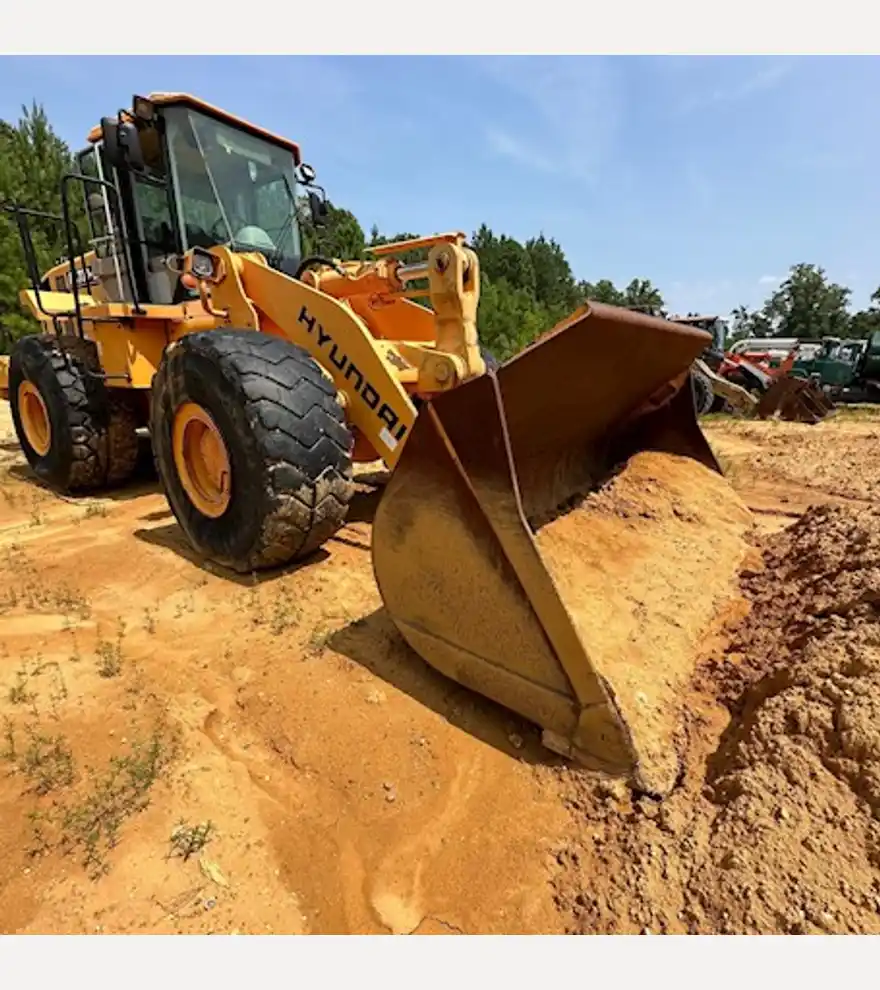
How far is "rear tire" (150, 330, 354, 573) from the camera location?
10.1ft

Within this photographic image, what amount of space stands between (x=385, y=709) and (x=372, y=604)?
2.75ft

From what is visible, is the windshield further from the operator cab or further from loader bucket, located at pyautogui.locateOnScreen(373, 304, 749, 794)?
loader bucket, located at pyautogui.locateOnScreen(373, 304, 749, 794)

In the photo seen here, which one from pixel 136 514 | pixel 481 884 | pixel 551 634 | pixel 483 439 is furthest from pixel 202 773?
pixel 136 514

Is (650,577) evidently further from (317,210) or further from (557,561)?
(317,210)

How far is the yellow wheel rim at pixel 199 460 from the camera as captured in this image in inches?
140

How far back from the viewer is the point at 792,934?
140cm

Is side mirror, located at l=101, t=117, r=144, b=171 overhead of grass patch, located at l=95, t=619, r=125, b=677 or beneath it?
overhead

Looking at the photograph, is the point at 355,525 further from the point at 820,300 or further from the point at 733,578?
the point at 820,300

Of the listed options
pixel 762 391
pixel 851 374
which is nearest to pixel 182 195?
pixel 762 391

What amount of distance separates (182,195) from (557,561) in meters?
3.95

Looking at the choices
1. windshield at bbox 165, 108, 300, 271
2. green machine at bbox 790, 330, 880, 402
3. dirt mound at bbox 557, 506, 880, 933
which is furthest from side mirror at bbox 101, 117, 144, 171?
green machine at bbox 790, 330, 880, 402

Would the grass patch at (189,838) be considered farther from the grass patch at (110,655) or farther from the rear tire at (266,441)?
the rear tire at (266,441)

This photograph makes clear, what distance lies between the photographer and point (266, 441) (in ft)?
10.0

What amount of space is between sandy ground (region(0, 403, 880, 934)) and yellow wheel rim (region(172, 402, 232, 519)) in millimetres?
709
